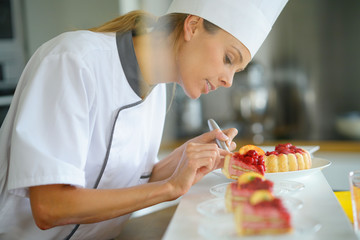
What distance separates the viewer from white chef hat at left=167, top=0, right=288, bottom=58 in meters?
1.03

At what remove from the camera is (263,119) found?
290 centimetres

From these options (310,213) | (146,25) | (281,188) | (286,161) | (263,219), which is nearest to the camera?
(263,219)

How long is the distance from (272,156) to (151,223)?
362 mm

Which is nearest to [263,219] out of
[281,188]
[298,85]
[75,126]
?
[281,188]

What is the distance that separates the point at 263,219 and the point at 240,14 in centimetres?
61

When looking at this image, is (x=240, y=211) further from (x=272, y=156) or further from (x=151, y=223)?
(x=151, y=223)

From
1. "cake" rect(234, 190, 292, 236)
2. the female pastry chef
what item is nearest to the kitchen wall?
the female pastry chef

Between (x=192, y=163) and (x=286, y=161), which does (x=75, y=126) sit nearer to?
(x=192, y=163)

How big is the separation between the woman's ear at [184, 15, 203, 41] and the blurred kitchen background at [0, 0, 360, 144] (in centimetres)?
166

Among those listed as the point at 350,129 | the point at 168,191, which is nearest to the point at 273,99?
the point at 350,129

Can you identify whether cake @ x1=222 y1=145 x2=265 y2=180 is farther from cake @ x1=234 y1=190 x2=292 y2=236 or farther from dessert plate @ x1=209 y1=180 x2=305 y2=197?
cake @ x1=234 y1=190 x2=292 y2=236

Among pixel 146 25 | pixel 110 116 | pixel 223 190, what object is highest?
pixel 146 25

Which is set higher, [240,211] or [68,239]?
[240,211]

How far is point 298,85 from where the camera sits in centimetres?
288
